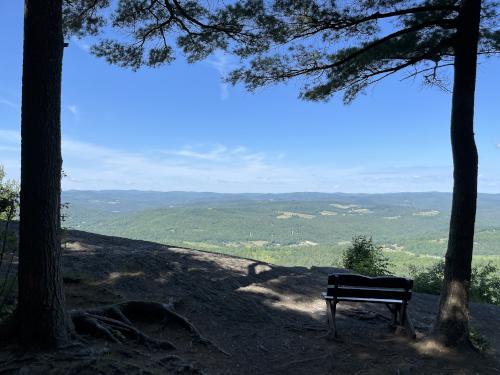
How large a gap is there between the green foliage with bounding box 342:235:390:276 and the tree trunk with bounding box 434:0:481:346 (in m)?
9.18

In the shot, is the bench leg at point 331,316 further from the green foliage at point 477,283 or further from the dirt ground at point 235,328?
the green foliage at point 477,283

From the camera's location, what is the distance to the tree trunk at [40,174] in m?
3.61

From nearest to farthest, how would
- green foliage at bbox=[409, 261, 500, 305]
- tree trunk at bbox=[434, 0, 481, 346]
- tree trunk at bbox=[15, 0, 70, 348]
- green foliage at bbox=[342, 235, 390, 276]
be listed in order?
tree trunk at bbox=[15, 0, 70, 348] < tree trunk at bbox=[434, 0, 481, 346] < green foliage at bbox=[409, 261, 500, 305] < green foliage at bbox=[342, 235, 390, 276]

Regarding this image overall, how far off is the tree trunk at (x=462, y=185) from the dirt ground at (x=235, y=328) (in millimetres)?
389

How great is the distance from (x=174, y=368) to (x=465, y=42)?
499cm

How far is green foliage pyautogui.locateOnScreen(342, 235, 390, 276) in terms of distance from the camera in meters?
14.4

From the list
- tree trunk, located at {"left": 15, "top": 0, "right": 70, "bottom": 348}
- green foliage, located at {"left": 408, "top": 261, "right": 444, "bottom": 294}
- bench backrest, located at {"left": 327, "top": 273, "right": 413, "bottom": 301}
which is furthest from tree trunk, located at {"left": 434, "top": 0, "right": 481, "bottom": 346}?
green foliage, located at {"left": 408, "top": 261, "right": 444, "bottom": 294}

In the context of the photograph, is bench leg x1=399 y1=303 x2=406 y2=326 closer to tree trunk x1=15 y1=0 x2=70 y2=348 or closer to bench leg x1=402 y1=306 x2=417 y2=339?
bench leg x1=402 y1=306 x2=417 y2=339

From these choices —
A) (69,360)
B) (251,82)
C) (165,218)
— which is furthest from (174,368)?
(165,218)

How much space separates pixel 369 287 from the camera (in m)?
5.88

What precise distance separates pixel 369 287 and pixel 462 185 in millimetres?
1822

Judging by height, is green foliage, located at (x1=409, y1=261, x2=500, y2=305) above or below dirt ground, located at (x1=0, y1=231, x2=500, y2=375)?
below

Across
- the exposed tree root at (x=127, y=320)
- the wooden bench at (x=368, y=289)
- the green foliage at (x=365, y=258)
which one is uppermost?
the wooden bench at (x=368, y=289)

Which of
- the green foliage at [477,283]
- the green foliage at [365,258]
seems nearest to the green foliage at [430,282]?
the green foliage at [477,283]
